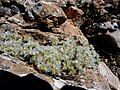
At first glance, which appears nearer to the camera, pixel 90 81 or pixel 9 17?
pixel 90 81

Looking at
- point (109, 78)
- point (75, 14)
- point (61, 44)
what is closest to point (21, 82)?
point (61, 44)

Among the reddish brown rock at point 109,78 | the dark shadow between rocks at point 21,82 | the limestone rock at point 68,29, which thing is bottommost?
the reddish brown rock at point 109,78

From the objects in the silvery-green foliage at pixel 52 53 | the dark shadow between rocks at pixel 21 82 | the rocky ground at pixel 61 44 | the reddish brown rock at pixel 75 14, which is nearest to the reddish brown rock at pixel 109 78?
the rocky ground at pixel 61 44

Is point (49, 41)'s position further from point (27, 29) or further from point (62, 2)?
point (62, 2)

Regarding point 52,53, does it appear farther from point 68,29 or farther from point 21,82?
point 68,29

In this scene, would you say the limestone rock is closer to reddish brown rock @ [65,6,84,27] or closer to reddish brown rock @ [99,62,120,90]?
reddish brown rock @ [65,6,84,27]

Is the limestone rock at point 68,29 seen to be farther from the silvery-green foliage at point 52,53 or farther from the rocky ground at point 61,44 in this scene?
the silvery-green foliage at point 52,53

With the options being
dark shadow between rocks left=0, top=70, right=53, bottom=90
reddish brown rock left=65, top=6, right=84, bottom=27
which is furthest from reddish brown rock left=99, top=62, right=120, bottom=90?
reddish brown rock left=65, top=6, right=84, bottom=27

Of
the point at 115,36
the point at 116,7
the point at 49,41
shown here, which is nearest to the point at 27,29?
the point at 49,41

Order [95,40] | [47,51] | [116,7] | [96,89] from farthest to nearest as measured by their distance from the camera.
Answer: [116,7] → [95,40] → [47,51] → [96,89]
